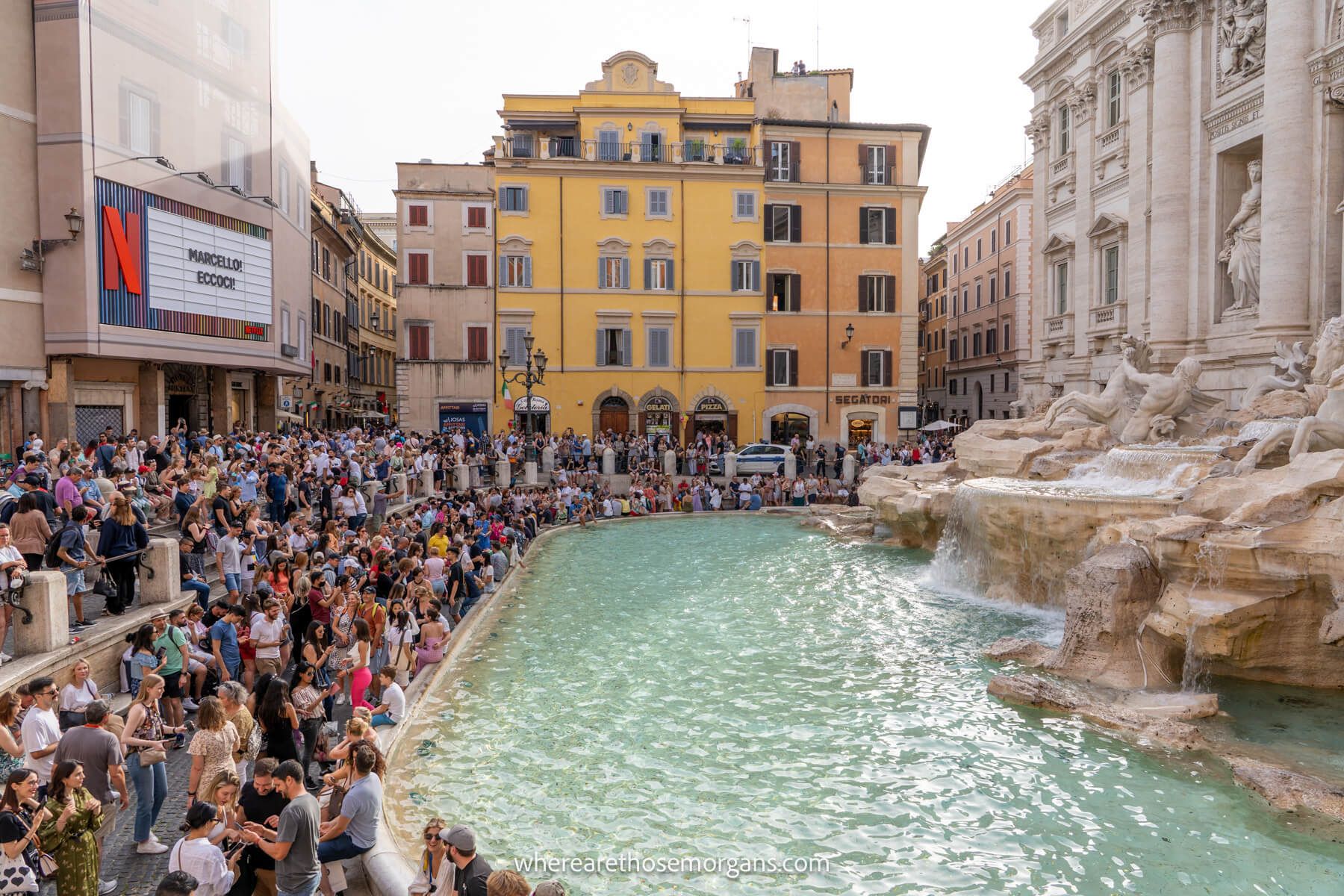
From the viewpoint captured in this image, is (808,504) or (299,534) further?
(808,504)

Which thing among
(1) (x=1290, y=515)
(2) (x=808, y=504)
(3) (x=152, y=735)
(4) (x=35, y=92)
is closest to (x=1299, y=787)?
(1) (x=1290, y=515)

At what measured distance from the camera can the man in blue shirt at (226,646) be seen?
8469mm

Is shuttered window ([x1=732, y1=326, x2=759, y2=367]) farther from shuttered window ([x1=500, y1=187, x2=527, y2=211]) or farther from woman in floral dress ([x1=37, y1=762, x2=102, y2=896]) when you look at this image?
woman in floral dress ([x1=37, y1=762, x2=102, y2=896])

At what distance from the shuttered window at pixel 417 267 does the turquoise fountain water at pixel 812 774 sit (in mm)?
25166

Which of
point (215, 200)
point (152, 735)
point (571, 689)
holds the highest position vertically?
point (215, 200)

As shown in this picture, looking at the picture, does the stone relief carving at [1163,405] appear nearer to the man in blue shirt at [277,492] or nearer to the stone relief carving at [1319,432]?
the stone relief carving at [1319,432]

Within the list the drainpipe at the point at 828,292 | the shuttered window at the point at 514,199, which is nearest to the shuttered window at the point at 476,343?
the shuttered window at the point at 514,199

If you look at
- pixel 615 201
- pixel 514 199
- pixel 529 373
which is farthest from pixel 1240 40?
pixel 514 199

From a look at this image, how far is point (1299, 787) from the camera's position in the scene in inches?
286

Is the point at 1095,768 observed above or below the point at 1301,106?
below

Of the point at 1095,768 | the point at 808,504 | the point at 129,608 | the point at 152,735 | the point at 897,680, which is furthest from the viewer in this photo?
the point at 808,504

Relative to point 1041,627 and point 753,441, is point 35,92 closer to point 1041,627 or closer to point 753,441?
point 1041,627

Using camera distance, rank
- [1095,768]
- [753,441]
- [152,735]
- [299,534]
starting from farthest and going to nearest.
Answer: [753,441] < [299,534] < [1095,768] < [152,735]

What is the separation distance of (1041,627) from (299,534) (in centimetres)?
1088
